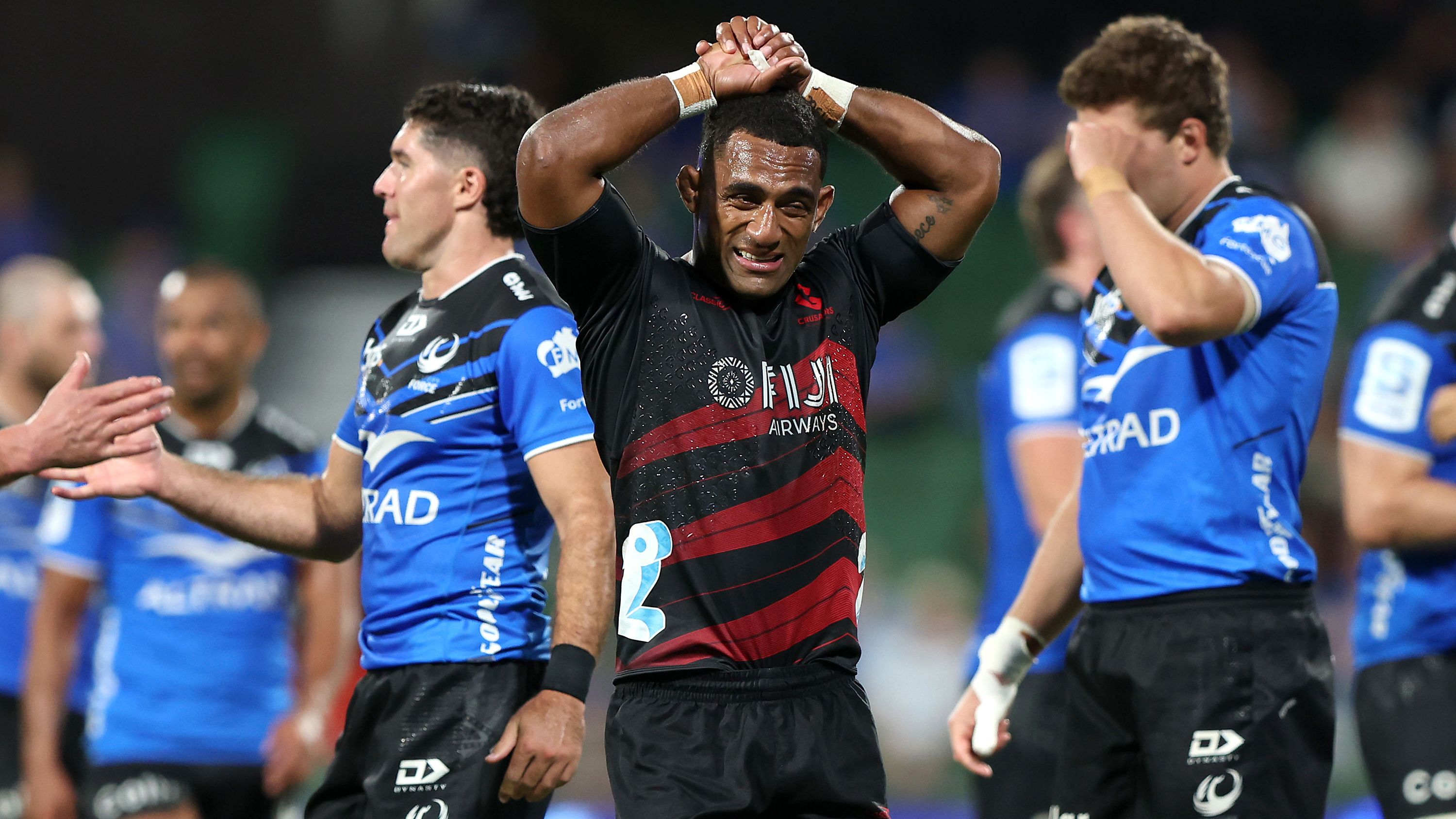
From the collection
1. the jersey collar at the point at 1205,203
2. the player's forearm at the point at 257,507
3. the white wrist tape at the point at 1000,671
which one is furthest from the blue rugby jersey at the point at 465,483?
the jersey collar at the point at 1205,203

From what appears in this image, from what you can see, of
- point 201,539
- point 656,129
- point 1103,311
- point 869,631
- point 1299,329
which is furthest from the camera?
point 869,631

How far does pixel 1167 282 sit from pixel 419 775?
2.38 m

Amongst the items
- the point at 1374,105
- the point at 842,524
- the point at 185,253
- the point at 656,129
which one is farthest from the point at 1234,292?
the point at 185,253

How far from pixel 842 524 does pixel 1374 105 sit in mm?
11824

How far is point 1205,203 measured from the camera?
4.20 meters

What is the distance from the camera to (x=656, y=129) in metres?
3.36

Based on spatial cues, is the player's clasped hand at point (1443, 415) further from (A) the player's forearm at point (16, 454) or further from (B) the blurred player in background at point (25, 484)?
(B) the blurred player in background at point (25, 484)

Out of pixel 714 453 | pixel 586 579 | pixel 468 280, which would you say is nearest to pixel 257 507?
pixel 468 280

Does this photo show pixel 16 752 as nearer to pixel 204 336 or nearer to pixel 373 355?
pixel 204 336

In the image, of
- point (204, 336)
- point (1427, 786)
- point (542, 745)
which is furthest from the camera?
point (204, 336)

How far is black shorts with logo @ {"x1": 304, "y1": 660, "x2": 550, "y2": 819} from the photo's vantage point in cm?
399

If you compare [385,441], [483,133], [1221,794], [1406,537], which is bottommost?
[1221,794]

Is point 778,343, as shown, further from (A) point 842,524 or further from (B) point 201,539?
(B) point 201,539

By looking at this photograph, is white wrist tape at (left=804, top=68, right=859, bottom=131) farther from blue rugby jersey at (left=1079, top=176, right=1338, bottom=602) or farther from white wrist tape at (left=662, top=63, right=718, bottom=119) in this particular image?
blue rugby jersey at (left=1079, top=176, right=1338, bottom=602)
